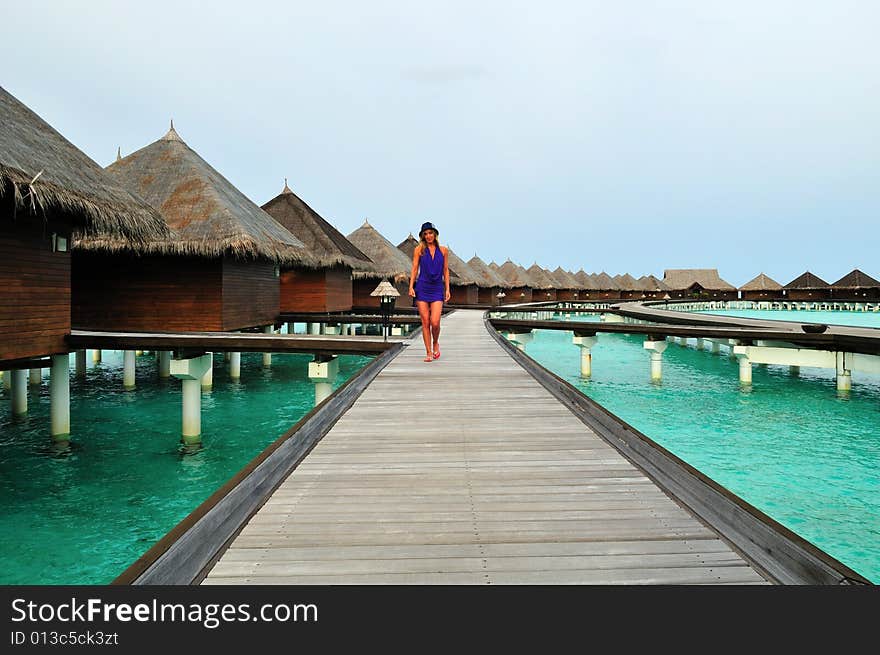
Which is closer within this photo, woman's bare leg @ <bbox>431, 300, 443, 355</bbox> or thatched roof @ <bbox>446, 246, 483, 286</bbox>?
woman's bare leg @ <bbox>431, 300, 443, 355</bbox>

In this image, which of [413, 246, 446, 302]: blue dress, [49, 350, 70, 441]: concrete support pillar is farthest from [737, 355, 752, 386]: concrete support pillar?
[49, 350, 70, 441]: concrete support pillar

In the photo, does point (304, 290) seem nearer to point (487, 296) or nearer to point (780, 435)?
point (780, 435)

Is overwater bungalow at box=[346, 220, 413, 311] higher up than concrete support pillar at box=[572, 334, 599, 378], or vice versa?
overwater bungalow at box=[346, 220, 413, 311]

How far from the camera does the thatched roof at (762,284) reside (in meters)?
65.5

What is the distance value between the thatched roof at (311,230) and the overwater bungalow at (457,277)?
13.4 metres

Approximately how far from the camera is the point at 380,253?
30.8 meters

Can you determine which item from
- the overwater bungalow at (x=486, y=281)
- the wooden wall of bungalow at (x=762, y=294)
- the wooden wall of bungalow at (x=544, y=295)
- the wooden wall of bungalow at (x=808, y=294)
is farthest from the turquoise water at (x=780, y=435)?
the wooden wall of bungalow at (x=762, y=294)

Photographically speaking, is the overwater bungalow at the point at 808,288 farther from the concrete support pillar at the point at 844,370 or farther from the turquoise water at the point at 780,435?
the concrete support pillar at the point at 844,370

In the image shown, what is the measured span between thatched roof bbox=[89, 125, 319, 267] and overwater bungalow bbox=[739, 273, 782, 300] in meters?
63.0

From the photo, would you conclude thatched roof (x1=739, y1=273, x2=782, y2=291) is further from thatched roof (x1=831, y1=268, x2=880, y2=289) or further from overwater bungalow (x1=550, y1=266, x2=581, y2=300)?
overwater bungalow (x1=550, y1=266, x2=581, y2=300)

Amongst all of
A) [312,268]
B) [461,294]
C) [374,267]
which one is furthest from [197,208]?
[461,294]

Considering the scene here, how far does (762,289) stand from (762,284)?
0.62 meters

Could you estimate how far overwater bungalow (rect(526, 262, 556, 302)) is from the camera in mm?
58156
